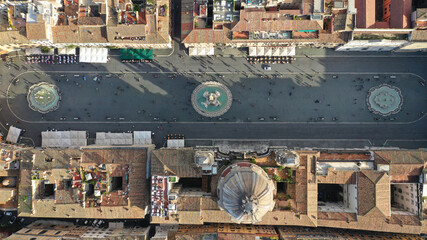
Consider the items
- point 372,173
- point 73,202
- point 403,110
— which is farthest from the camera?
point 403,110

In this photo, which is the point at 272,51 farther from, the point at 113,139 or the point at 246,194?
the point at 113,139

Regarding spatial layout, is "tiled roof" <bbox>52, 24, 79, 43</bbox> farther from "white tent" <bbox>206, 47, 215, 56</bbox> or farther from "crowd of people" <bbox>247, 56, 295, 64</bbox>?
"crowd of people" <bbox>247, 56, 295, 64</bbox>

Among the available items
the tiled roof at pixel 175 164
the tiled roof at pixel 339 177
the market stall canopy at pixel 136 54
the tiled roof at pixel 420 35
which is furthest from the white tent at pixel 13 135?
the tiled roof at pixel 420 35

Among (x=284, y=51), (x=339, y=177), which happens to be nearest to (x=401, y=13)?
(x=284, y=51)

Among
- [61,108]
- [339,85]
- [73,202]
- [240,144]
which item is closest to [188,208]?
[240,144]

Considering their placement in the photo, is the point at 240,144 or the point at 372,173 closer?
the point at 372,173

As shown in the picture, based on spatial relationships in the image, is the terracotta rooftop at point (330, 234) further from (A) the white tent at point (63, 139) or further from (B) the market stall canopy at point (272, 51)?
(A) the white tent at point (63, 139)

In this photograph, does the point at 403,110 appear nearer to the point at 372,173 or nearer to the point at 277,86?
the point at 372,173
